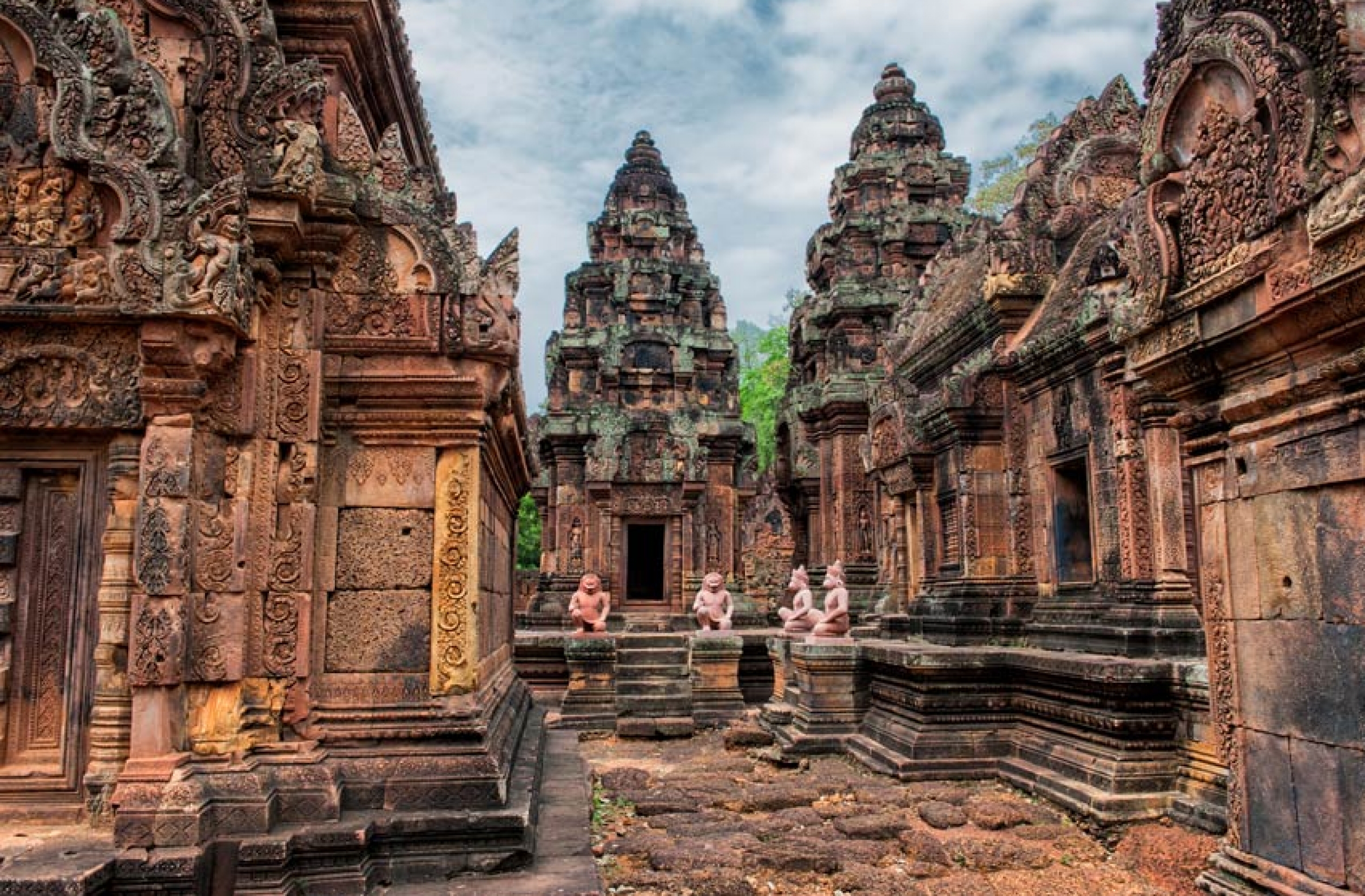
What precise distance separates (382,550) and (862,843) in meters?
3.92

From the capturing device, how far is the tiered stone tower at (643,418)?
814 inches

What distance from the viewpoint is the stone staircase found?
42.6 ft

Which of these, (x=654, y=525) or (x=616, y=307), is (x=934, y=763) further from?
(x=616, y=307)

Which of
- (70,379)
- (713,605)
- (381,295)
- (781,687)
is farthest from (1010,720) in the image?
(70,379)

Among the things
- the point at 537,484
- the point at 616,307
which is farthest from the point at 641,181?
the point at 537,484

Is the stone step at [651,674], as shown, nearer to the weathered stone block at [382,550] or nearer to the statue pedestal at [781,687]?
the statue pedestal at [781,687]

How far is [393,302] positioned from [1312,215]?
3989 millimetres

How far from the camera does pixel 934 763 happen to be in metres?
9.27

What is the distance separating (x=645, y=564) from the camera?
2353 cm

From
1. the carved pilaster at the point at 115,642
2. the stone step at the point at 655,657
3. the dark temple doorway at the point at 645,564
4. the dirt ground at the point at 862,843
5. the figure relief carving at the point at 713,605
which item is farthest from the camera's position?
the dark temple doorway at the point at 645,564

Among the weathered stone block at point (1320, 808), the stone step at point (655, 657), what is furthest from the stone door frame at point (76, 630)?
the stone step at point (655, 657)

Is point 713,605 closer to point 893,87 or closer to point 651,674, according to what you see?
point 651,674

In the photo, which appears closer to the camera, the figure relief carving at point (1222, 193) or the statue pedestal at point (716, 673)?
the figure relief carving at point (1222, 193)

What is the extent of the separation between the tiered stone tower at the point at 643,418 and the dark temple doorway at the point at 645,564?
30 millimetres
